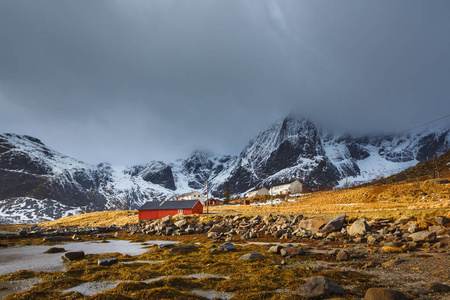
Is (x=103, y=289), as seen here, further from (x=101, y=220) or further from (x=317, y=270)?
(x=101, y=220)

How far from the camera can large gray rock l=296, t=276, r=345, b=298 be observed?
8.38 m

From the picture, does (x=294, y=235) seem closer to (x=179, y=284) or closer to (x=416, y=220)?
(x=416, y=220)

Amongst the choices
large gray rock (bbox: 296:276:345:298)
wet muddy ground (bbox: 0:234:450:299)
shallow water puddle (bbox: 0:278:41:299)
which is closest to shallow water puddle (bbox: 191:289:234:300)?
wet muddy ground (bbox: 0:234:450:299)

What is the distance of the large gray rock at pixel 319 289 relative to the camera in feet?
27.5

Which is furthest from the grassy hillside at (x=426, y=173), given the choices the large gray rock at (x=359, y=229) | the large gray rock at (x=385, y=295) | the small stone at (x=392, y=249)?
the large gray rock at (x=385, y=295)

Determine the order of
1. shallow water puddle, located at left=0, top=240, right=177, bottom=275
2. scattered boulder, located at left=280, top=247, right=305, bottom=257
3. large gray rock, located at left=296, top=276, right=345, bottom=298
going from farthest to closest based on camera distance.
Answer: shallow water puddle, located at left=0, top=240, right=177, bottom=275
scattered boulder, located at left=280, top=247, right=305, bottom=257
large gray rock, located at left=296, top=276, right=345, bottom=298

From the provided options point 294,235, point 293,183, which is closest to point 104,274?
point 294,235

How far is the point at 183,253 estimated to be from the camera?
20.2 metres

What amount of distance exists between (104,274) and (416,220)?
2614 cm

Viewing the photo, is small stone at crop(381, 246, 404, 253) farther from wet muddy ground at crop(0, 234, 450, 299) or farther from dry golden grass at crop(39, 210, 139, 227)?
dry golden grass at crop(39, 210, 139, 227)

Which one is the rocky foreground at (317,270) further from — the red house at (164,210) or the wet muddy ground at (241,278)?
the red house at (164,210)

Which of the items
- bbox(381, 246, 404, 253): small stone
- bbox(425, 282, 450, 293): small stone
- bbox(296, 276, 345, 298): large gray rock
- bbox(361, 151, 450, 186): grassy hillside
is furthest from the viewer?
bbox(361, 151, 450, 186): grassy hillside

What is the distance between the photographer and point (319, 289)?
852 centimetres

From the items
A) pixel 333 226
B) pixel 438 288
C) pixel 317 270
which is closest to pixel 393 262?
pixel 317 270
